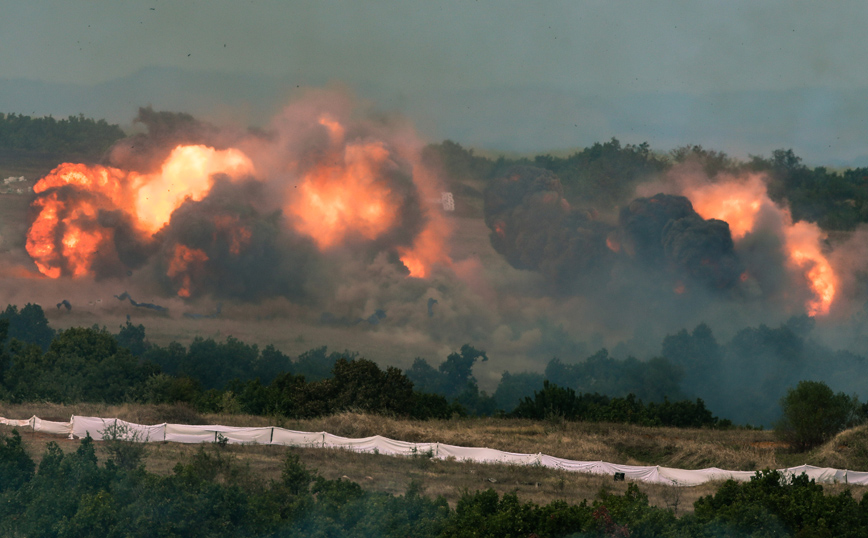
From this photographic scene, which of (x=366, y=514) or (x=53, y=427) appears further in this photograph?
(x=53, y=427)

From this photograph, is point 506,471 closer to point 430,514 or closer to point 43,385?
point 430,514

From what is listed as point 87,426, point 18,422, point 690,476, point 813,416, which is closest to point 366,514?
point 690,476

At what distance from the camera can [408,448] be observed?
120ft

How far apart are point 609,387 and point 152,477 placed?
9452cm

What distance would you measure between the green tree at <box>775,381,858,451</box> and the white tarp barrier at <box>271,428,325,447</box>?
112ft

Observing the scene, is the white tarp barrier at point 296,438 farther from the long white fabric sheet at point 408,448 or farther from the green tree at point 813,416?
the green tree at point 813,416

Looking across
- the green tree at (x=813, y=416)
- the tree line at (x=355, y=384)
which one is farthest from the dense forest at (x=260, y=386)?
the green tree at (x=813, y=416)

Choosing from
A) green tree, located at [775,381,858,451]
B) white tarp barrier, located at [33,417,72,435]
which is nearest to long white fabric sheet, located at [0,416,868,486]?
white tarp barrier, located at [33,417,72,435]

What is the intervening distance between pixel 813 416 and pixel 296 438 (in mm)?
35851

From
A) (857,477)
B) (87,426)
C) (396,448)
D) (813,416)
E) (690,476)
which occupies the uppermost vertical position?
(813,416)

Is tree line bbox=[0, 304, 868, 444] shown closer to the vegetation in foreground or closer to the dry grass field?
the dry grass field

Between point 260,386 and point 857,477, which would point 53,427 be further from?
point 857,477

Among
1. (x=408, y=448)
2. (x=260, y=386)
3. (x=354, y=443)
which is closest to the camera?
(x=408, y=448)

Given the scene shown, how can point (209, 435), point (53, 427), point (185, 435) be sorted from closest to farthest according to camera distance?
point (185, 435) < point (209, 435) < point (53, 427)
